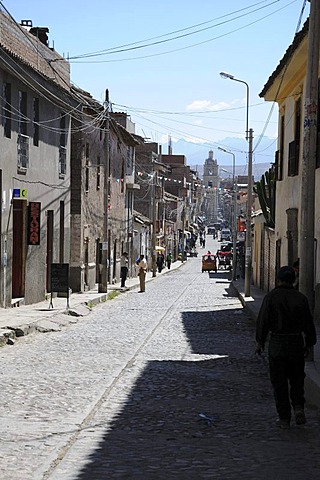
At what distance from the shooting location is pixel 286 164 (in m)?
28.0

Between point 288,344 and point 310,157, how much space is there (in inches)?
194

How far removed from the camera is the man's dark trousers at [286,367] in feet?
Answer: 30.1

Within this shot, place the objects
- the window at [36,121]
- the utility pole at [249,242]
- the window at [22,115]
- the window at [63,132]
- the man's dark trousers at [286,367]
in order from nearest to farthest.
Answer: the man's dark trousers at [286,367] → the window at [22,115] → the window at [36,121] → the window at [63,132] → the utility pole at [249,242]

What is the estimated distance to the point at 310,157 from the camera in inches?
531

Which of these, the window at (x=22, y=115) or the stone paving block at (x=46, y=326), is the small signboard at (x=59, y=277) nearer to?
the stone paving block at (x=46, y=326)

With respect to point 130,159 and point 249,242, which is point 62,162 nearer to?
point 249,242

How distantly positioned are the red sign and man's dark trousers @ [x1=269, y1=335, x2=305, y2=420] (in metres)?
19.3

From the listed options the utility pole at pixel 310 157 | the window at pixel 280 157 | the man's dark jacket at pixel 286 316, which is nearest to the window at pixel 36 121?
the window at pixel 280 157

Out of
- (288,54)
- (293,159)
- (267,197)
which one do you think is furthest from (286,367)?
(267,197)

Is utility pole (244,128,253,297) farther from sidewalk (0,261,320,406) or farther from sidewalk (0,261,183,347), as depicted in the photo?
sidewalk (0,261,183,347)

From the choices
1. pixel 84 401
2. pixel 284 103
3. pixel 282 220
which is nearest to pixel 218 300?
pixel 282 220

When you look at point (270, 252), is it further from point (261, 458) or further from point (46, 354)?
point (261, 458)

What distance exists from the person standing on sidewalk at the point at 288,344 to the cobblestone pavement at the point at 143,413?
10.7 inches

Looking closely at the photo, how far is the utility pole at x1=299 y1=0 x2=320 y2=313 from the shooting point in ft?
43.5
